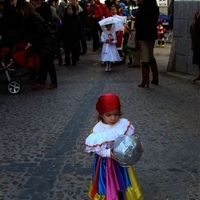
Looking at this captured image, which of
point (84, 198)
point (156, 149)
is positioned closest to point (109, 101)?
point (84, 198)

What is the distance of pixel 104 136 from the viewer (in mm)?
3264

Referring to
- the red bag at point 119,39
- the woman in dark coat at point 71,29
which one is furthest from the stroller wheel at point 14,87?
the red bag at point 119,39

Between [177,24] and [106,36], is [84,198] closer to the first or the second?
[177,24]

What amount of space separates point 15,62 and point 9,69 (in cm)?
17

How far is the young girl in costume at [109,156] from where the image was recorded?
3.24 m

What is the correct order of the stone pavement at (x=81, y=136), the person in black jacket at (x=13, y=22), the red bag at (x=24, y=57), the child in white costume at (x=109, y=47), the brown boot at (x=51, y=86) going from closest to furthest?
the stone pavement at (x=81, y=136), the red bag at (x=24, y=57), the brown boot at (x=51, y=86), the person in black jacket at (x=13, y=22), the child in white costume at (x=109, y=47)

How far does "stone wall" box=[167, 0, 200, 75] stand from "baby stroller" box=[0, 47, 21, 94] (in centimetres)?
363

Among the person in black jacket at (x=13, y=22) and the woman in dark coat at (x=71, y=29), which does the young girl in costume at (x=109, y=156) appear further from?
the woman in dark coat at (x=71, y=29)

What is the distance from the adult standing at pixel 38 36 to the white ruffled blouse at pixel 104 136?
5490 millimetres

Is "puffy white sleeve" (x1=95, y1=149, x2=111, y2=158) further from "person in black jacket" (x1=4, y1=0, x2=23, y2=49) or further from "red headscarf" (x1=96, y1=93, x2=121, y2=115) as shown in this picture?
"person in black jacket" (x1=4, y1=0, x2=23, y2=49)

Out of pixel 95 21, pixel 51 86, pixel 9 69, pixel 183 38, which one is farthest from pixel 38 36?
pixel 95 21

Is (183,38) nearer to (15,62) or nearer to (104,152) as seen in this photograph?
(15,62)

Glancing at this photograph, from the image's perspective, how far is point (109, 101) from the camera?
10.5 ft

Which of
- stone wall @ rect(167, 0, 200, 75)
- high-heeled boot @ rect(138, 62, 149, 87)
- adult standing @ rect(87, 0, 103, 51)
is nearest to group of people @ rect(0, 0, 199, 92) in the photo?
high-heeled boot @ rect(138, 62, 149, 87)
